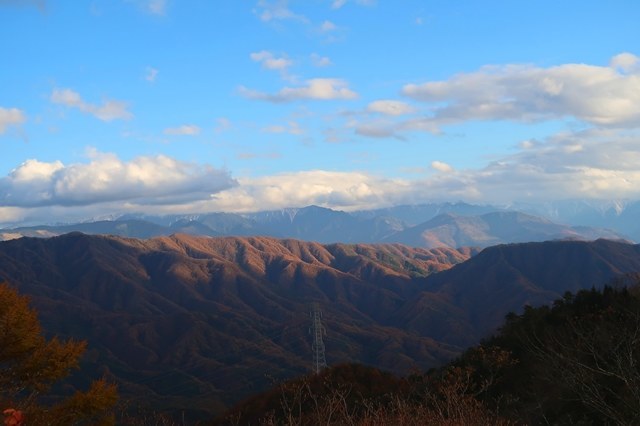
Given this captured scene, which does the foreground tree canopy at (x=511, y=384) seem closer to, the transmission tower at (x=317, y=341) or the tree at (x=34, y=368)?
the tree at (x=34, y=368)

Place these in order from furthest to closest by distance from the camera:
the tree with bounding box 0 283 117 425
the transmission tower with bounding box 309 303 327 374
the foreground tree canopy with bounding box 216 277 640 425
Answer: the transmission tower with bounding box 309 303 327 374 < the tree with bounding box 0 283 117 425 < the foreground tree canopy with bounding box 216 277 640 425

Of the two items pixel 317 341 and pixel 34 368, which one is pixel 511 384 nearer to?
pixel 34 368

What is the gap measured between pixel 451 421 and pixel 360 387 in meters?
33.6

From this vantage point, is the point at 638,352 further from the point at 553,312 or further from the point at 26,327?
the point at 553,312

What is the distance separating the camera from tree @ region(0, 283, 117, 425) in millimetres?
22656

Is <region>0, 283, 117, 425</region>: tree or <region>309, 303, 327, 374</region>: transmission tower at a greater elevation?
<region>0, 283, 117, 425</region>: tree

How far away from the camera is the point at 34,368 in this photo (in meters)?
23.7

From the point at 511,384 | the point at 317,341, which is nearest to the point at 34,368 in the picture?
the point at 511,384

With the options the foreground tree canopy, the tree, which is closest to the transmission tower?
the foreground tree canopy

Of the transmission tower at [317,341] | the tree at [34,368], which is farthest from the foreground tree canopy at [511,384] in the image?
the transmission tower at [317,341]

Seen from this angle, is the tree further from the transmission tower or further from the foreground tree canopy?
the transmission tower

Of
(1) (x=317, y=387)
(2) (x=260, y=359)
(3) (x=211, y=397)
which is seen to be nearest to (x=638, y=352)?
(1) (x=317, y=387)

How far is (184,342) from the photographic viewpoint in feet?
638

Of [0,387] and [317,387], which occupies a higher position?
[0,387]
